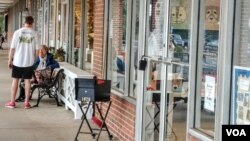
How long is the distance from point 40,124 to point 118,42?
2059mm

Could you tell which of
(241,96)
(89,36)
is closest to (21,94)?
(89,36)

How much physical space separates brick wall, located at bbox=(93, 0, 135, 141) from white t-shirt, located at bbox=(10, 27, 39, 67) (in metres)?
1.53

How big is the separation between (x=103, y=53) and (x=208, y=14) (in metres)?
4.04

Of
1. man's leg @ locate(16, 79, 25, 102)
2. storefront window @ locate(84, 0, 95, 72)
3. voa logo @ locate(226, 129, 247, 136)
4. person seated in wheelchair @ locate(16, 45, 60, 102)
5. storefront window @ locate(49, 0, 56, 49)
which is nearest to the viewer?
voa logo @ locate(226, 129, 247, 136)

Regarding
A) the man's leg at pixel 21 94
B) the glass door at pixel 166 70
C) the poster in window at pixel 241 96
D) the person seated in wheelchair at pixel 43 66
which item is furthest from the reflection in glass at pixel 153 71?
the man's leg at pixel 21 94

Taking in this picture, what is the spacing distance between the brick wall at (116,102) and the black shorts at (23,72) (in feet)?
5.22

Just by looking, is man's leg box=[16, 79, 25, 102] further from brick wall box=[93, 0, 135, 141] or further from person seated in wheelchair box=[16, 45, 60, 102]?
brick wall box=[93, 0, 135, 141]

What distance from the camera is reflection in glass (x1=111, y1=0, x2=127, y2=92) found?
784cm

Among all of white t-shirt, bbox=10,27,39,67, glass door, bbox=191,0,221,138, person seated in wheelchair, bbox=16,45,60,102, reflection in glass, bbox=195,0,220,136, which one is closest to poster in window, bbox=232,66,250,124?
glass door, bbox=191,0,221,138

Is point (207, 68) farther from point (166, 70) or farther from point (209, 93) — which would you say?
point (166, 70)

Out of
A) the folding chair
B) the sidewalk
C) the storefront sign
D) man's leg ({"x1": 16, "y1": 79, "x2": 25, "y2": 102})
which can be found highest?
the storefront sign

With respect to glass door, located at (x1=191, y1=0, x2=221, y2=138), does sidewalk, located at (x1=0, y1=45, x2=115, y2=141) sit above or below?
below

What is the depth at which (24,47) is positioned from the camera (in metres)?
10.3

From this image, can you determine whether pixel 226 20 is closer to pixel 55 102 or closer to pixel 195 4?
pixel 195 4
